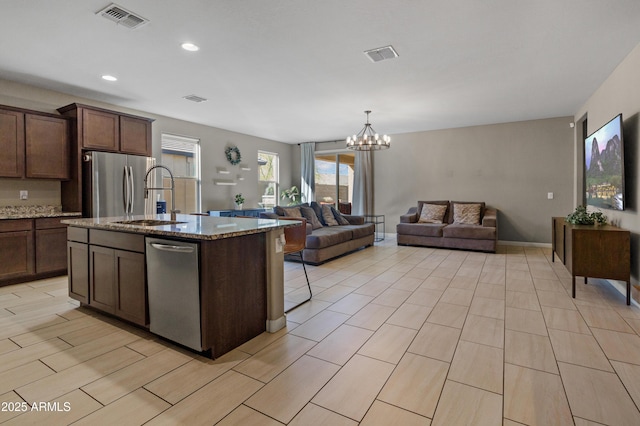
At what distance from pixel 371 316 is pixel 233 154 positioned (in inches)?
225

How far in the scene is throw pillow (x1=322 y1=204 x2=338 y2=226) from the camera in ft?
21.6

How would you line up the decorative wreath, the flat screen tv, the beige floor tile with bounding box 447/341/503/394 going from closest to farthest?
the beige floor tile with bounding box 447/341/503/394 → the flat screen tv → the decorative wreath

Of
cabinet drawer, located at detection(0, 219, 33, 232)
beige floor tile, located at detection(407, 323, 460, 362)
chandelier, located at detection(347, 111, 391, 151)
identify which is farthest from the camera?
chandelier, located at detection(347, 111, 391, 151)

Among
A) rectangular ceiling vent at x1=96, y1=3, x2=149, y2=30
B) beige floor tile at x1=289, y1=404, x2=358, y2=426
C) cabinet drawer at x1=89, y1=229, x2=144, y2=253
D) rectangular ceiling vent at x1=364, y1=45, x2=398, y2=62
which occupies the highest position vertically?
rectangular ceiling vent at x1=364, y1=45, x2=398, y2=62

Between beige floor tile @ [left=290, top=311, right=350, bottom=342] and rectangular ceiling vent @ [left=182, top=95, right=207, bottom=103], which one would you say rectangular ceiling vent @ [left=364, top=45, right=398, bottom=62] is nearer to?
beige floor tile @ [left=290, top=311, right=350, bottom=342]

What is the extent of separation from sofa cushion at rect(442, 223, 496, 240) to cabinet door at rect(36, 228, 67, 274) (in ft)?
20.5

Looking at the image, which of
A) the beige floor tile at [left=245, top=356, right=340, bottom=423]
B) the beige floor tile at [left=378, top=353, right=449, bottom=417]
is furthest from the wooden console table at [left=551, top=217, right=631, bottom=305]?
the beige floor tile at [left=245, top=356, right=340, bottom=423]

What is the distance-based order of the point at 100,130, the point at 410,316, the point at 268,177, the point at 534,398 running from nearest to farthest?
the point at 534,398
the point at 410,316
the point at 100,130
the point at 268,177

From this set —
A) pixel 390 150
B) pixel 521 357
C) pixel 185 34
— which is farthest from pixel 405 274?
pixel 390 150

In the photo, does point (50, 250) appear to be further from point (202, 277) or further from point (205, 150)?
point (202, 277)

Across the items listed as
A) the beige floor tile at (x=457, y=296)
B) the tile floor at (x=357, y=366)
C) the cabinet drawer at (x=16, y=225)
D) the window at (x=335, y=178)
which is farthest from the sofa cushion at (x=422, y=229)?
the cabinet drawer at (x=16, y=225)

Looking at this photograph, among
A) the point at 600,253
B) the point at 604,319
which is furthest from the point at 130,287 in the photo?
the point at 600,253

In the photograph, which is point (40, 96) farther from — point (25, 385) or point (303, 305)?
point (303, 305)

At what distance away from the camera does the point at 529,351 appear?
7.52 feet
